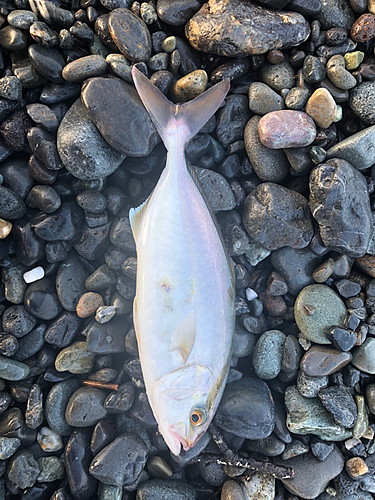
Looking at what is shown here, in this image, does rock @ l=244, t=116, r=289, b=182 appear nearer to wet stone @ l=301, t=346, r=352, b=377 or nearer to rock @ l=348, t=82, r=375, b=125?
rock @ l=348, t=82, r=375, b=125

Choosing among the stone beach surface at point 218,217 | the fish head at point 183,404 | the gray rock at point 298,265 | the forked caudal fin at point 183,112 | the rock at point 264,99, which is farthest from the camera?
the gray rock at point 298,265

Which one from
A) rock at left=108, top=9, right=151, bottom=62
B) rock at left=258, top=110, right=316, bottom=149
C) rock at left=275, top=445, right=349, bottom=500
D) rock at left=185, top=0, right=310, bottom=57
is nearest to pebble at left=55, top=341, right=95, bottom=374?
rock at left=275, top=445, right=349, bottom=500

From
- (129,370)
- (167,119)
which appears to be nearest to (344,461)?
(129,370)

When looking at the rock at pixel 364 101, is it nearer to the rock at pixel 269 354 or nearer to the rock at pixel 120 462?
the rock at pixel 269 354

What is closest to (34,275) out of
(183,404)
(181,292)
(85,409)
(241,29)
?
(85,409)

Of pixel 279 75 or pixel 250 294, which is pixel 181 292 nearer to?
pixel 250 294

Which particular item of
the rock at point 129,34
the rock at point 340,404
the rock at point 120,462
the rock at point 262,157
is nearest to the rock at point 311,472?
the rock at point 340,404
